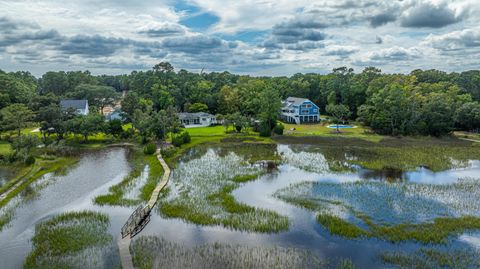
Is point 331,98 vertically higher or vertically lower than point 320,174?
higher

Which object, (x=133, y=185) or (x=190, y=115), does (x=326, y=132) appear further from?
(x=133, y=185)

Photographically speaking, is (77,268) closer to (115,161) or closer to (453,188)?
(115,161)

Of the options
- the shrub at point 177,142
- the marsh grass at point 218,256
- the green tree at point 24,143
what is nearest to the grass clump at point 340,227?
the marsh grass at point 218,256

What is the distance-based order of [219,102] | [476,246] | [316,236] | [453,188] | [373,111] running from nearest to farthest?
[476,246], [316,236], [453,188], [373,111], [219,102]

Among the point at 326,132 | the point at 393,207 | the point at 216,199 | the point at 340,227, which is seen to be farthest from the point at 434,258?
the point at 326,132

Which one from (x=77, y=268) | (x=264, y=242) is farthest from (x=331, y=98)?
(x=77, y=268)
